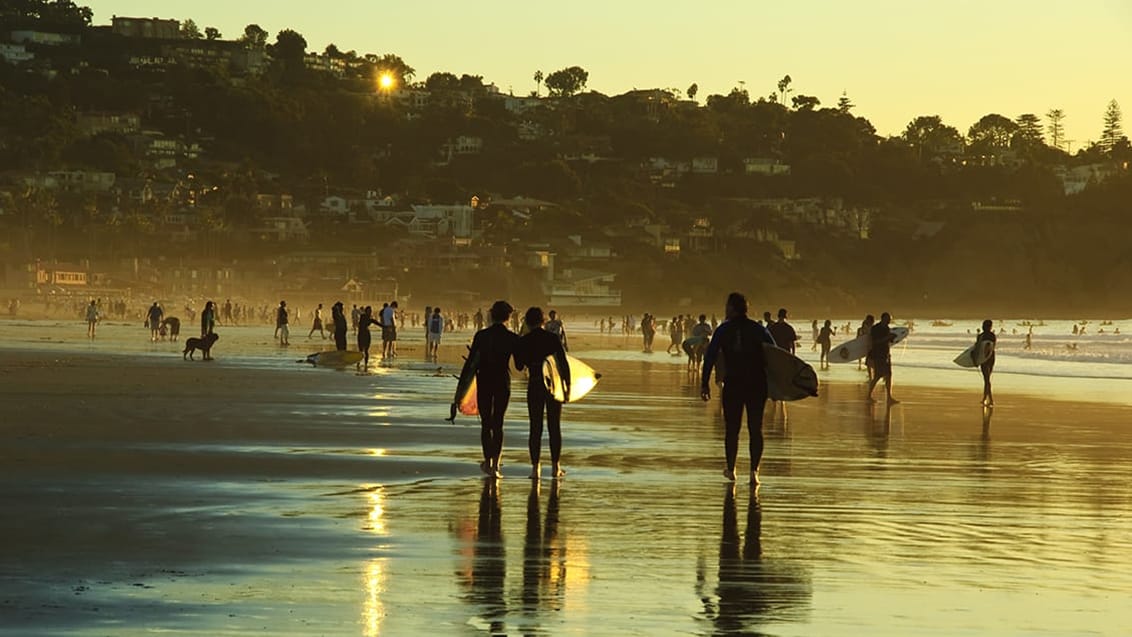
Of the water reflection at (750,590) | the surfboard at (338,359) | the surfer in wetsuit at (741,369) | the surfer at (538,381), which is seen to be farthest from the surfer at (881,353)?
the water reflection at (750,590)

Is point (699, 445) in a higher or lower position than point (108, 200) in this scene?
lower

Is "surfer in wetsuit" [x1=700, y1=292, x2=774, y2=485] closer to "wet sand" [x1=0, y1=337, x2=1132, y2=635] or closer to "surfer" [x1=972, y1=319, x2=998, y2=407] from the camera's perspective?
→ "wet sand" [x1=0, y1=337, x2=1132, y2=635]

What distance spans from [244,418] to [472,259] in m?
162

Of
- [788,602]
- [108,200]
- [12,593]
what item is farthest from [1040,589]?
[108,200]

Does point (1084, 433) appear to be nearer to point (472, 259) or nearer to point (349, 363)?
point (349, 363)

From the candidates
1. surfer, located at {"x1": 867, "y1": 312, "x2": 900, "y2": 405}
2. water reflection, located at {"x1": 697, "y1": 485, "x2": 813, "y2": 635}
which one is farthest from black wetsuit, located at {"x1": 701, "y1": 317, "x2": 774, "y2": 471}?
surfer, located at {"x1": 867, "y1": 312, "x2": 900, "y2": 405}

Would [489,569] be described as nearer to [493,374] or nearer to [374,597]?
[374,597]

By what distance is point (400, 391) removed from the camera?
3084 cm

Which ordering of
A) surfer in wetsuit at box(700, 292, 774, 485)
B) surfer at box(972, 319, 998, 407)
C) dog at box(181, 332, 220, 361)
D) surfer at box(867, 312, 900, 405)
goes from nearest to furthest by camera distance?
surfer in wetsuit at box(700, 292, 774, 485), surfer at box(972, 319, 998, 407), surfer at box(867, 312, 900, 405), dog at box(181, 332, 220, 361)

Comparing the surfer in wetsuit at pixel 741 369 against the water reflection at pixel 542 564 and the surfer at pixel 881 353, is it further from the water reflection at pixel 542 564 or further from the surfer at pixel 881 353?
the surfer at pixel 881 353

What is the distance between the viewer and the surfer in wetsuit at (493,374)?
15.3m

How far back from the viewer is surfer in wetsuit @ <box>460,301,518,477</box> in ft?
50.2

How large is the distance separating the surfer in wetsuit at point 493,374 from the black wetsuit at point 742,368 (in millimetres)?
1686

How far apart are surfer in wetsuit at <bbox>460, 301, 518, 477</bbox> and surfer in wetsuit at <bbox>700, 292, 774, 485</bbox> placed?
168cm
